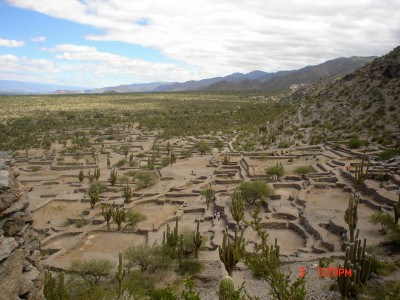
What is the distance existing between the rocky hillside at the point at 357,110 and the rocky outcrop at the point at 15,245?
114 ft

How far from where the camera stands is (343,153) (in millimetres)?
35344

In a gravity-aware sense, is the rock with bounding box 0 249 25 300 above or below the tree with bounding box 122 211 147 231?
above

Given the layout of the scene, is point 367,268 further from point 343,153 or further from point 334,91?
point 334,91

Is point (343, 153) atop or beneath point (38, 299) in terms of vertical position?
beneath

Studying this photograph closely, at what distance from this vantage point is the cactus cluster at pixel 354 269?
1180 centimetres

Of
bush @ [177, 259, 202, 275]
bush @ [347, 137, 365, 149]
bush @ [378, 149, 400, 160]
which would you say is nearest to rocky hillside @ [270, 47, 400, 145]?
bush @ [347, 137, 365, 149]

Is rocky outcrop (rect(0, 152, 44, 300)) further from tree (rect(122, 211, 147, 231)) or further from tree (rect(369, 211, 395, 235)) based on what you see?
tree (rect(369, 211, 395, 235))

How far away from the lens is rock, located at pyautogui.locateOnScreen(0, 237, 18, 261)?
712 centimetres

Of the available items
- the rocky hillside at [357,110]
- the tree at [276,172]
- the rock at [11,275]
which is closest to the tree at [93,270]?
the rock at [11,275]

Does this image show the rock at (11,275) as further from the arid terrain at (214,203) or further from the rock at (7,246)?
the arid terrain at (214,203)

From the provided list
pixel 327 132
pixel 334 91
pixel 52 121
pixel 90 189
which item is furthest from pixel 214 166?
pixel 52 121

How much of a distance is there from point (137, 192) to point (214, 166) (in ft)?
31.9

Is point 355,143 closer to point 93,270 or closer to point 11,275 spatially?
point 93,270

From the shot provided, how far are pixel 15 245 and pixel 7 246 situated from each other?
0.20m
